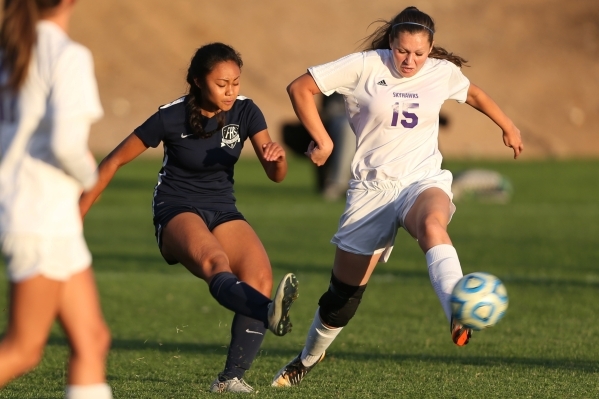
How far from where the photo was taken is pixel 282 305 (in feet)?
16.9

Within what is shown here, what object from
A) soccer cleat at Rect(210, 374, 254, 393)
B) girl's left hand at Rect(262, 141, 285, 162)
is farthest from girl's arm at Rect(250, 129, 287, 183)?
soccer cleat at Rect(210, 374, 254, 393)

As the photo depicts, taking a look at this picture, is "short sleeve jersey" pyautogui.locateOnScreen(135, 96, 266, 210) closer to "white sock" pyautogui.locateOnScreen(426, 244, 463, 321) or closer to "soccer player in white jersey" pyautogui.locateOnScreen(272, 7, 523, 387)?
"soccer player in white jersey" pyautogui.locateOnScreen(272, 7, 523, 387)

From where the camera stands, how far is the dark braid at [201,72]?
605cm

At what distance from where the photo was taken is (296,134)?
89.4 ft

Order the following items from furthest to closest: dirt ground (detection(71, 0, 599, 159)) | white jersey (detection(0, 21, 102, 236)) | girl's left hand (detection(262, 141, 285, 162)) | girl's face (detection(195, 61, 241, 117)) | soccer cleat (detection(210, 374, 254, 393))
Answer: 1. dirt ground (detection(71, 0, 599, 159))
2. soccer cleat (detection(210, 374, 254, 393))
3. girl's face (detection(195, 61, 241, 117))
4. girl's left hand (detection(262, 141, 285, 162))
5. white jersey (detection(0, 21, 102, 236))

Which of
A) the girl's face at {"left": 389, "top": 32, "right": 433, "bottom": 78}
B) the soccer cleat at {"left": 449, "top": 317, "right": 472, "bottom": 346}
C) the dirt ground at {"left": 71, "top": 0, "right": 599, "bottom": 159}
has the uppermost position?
the girl's face at {"left": 389, "top": 32, "right": 433, "bottom": 78}

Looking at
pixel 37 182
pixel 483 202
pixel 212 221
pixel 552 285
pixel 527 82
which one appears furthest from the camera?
pixel 527 82

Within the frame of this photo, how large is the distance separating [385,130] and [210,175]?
1057mm

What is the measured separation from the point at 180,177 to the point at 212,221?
0.32 m

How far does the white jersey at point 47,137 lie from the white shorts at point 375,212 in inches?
98.8

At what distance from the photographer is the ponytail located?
3930 mm

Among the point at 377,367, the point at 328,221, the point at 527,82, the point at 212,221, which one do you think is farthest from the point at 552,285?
the point at 527,82

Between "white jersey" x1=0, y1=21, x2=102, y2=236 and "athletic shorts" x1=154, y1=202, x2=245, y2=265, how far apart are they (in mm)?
2185

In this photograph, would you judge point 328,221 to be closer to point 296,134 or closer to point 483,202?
point 483,202
